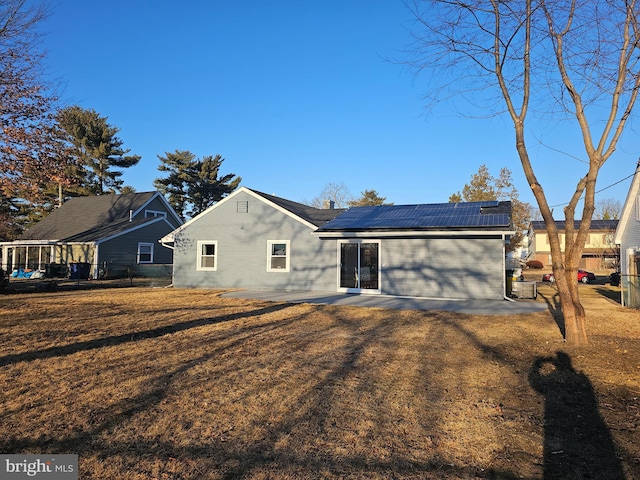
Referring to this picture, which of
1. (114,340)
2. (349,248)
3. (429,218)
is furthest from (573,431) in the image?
(349,248)

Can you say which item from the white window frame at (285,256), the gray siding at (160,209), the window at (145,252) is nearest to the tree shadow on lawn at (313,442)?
the white window frame at (285,256)

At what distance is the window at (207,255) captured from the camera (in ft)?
64.5

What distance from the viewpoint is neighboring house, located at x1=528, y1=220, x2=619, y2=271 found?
4489 cm

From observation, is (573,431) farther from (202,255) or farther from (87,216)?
(87,216)

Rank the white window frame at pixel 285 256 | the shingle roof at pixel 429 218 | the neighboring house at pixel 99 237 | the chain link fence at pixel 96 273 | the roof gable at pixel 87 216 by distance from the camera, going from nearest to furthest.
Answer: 1. the shingle roof at pixel 429 218
2. the white window frame at pixel 285 256
3. the chain link fence at pixel 96 273
4. the neighboring house at pixel 99 237
5. the roof gable at pixel 87 216

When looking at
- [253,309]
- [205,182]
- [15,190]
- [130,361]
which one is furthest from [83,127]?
[130,361]

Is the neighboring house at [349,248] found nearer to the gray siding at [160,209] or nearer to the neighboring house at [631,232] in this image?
the neighboring house at [631,232]

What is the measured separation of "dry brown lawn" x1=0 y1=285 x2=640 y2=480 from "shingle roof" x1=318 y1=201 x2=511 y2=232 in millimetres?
6166

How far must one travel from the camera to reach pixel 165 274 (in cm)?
2759

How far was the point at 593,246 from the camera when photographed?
50.6 metres

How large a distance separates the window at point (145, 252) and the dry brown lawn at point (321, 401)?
2105 centimetres

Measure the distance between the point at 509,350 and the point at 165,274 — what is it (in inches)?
965

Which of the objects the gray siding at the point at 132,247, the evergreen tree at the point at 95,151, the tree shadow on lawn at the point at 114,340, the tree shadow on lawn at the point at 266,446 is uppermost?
the evergreen tree at the point at 95,151

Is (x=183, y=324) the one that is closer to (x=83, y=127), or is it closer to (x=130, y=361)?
(x=130, y=361)
